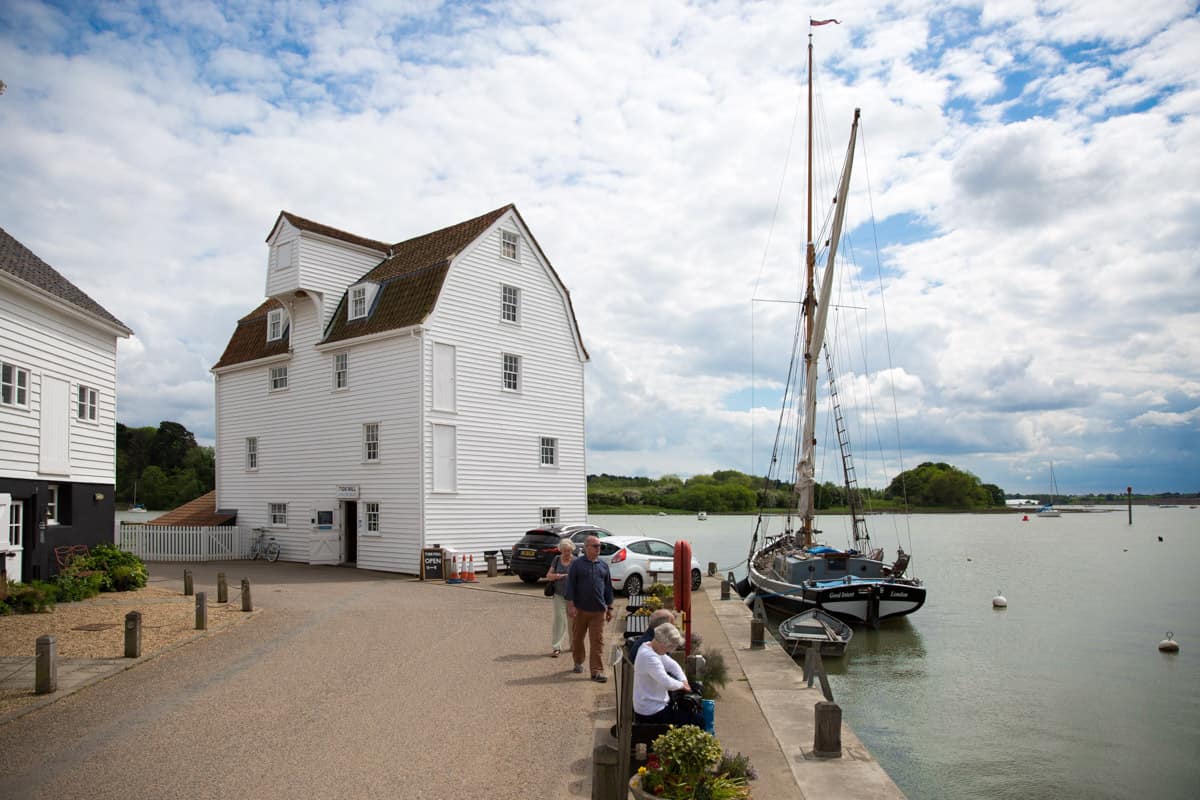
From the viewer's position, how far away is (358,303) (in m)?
30.6

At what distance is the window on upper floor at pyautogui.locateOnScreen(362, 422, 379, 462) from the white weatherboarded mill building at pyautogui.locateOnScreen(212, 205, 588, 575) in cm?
5

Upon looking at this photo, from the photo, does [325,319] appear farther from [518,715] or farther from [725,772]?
[725,772]

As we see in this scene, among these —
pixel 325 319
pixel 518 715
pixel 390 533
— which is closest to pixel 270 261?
pixel 325 319

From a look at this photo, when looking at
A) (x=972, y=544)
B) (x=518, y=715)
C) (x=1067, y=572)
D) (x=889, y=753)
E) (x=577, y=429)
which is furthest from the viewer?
(x=972, y=544)

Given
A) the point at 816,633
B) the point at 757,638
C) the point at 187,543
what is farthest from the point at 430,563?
the point at 187,543

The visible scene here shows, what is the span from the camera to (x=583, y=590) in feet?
40.2

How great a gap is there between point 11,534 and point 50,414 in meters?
2.91

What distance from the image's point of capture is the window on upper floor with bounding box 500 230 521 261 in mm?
30469

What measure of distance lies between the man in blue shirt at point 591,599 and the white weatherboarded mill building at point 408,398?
15.0m

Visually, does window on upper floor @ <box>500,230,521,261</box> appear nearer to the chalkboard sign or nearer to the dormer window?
the dormer window

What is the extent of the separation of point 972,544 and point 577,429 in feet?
186

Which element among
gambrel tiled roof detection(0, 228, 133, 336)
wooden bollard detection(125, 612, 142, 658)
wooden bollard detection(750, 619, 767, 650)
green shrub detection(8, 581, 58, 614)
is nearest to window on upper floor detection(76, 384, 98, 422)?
gambrel tiled roof detection(0, 228, 133, 336)

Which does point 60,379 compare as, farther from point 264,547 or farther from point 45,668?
point 264,547

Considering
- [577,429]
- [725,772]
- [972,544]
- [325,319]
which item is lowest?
[972,544]
